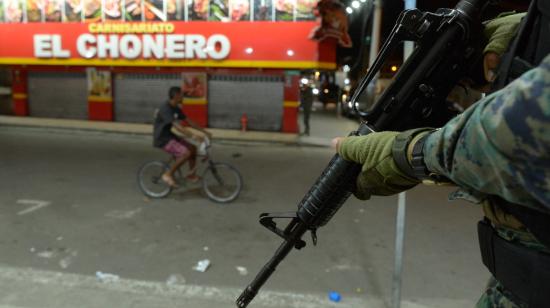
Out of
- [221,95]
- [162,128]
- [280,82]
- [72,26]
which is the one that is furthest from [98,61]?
[162,128]

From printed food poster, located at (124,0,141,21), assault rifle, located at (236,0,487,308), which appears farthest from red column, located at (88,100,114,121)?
assault rifle, located at (236,0,487,308)

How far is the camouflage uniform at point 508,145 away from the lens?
0.86 meters

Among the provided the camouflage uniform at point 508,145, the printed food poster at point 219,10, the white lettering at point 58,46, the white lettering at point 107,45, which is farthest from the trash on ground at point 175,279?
the white lettering at point 58,46

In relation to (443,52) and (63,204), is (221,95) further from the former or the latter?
(443,52)

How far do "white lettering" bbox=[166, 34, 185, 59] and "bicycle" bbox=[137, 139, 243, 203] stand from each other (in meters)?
8.56

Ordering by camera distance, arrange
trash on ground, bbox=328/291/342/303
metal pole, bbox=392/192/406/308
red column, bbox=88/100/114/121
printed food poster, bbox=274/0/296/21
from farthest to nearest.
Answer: red column, bbox=88/100/114/121
printed food poster, bbox=274/0/296/21
trash on ground, bbox=328/291/342/303
metal pole, bbox=392/192/406/308

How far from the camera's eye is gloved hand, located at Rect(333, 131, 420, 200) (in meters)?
1.37

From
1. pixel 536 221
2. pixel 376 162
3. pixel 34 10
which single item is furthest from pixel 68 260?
pixel 34 10

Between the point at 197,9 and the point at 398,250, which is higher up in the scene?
the point at 197,9

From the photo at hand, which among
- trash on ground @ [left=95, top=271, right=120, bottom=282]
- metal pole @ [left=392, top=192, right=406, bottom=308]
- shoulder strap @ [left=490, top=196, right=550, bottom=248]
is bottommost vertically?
trash on ground @ [left=95, top=271, right=120, bottom=282]

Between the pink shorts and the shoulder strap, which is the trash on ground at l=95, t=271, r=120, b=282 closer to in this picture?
the pink shorts

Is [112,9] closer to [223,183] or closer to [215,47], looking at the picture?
[215,47]

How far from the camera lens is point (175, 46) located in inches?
581

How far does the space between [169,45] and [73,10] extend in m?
3.89
